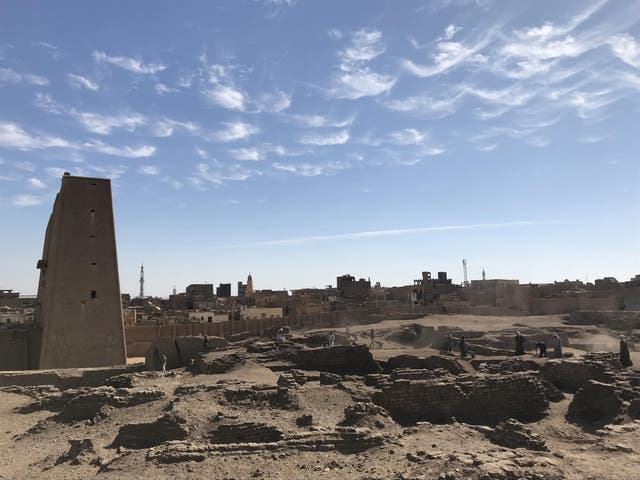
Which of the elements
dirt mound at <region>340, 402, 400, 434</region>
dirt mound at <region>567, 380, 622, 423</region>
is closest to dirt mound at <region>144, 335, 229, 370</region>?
dirt mound at <region>340, 402, 400, 434</region>

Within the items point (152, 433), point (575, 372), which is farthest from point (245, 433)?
point (575, 372)

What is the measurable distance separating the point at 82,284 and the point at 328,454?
60.3 ft

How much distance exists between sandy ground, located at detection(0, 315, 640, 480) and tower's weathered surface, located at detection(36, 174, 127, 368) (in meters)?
10.0

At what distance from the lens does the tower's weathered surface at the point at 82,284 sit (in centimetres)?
2195

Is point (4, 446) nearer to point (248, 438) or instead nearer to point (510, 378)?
point (248, 438)

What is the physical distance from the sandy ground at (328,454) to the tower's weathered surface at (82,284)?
1005 cm

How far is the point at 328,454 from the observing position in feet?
27.1

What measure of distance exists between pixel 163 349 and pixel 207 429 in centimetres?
1040

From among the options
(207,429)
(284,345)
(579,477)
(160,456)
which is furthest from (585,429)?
(284,345)

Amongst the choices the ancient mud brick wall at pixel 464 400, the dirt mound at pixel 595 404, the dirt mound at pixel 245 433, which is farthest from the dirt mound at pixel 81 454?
the dirt mound at pixel 595 404

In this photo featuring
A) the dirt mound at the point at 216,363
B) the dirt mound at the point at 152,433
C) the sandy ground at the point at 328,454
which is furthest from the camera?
the dirt mound at the point at 216,363

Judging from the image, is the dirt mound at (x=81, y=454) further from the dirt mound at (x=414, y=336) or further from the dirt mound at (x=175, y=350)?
the dirt mound at (x=414, y=336)

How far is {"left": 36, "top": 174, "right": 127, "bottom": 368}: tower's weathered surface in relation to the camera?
72.0ft

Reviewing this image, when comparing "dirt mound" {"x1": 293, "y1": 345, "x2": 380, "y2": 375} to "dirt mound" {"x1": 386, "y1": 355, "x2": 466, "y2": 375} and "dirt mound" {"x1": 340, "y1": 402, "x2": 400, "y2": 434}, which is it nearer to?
"dirt mound" {"x1": 386, "y1": 355, "x2": 466, "y2": 375}
